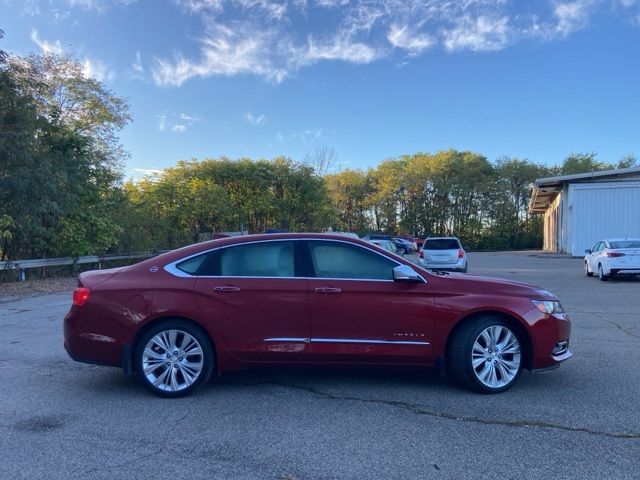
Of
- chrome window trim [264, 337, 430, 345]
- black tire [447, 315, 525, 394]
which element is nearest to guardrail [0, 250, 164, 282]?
chrome window trim [264, 337, 430, 345]

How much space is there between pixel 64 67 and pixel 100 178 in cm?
690

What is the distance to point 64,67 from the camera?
78.4 ft

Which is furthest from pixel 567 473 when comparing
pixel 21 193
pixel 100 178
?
pixel 100 178

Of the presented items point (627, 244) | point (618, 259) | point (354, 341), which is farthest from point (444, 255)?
point (354, 341)

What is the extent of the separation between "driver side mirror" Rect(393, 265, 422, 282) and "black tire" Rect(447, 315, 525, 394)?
2.22 feet

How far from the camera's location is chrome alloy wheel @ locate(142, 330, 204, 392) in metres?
5.13

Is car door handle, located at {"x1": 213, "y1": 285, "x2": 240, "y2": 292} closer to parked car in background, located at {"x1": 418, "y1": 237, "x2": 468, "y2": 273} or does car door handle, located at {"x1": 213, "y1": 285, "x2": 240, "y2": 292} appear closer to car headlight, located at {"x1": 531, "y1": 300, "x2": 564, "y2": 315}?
car headlight, located at {"x1": 531, "y1": 300, "x2": 564, "y2": 315}

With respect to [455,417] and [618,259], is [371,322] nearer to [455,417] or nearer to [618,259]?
[455,417]

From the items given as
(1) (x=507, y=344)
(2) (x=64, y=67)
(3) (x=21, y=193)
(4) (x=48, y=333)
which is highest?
(2) (x=64, y=67)

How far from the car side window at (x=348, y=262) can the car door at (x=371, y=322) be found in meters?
0.11

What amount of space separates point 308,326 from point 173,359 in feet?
4.47

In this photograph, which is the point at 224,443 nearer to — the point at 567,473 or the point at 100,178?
the point at 567,473

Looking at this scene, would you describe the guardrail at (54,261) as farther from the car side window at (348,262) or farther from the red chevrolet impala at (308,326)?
the car side window at (348,262)

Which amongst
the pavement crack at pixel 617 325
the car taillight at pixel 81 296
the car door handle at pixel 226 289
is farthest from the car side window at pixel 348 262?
the pavement crack at pixel 617 325
